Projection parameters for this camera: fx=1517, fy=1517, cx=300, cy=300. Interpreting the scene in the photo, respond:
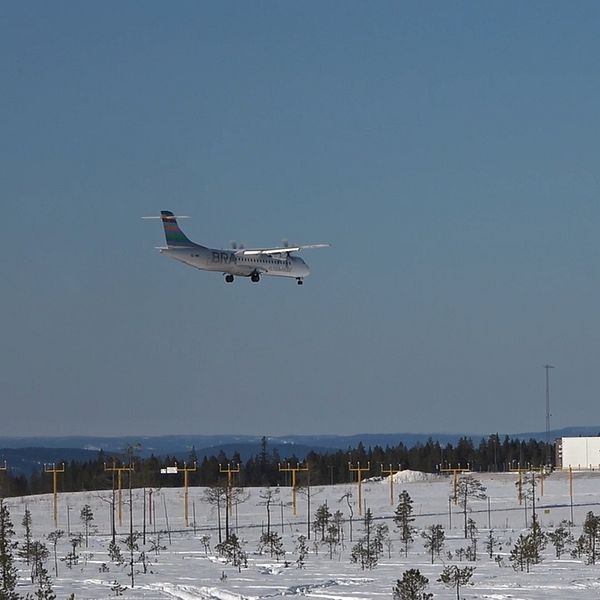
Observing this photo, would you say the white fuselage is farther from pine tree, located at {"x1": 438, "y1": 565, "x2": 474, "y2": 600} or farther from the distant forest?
the distant forest

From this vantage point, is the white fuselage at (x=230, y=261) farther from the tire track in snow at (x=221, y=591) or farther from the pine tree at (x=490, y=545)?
the tire track in snow at (x=221, y=591)

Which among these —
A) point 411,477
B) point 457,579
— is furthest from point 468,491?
point 457,579

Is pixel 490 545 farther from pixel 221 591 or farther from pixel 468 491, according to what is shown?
pixel 468 491

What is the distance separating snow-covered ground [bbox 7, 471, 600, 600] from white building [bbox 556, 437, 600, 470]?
9282 millimetres

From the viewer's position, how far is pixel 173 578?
5359 centimetres

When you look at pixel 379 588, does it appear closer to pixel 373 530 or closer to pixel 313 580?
pixel 313 580

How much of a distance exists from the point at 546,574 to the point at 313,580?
26.7 ft

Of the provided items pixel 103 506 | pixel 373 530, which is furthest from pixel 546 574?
pixel 103 506

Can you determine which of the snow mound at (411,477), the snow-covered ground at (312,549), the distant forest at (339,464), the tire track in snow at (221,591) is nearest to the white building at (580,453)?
the snow-covered ground at (312,549)

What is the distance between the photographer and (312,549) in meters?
70.9

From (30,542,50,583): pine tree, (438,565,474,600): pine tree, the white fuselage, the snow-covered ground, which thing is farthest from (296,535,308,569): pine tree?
the white fuselage

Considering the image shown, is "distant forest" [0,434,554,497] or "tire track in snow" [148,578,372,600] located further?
"distant forest" [0,434,554,497]

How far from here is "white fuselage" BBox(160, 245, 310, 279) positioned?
303 ft

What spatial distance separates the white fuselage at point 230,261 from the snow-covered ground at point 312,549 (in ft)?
52.4
